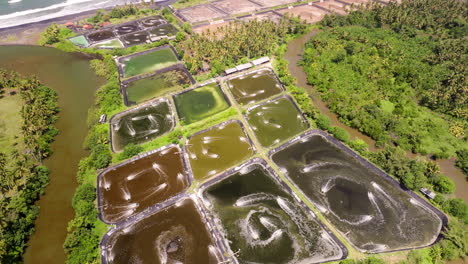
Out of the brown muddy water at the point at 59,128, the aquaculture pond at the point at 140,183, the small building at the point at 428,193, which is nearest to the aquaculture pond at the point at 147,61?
the brown muddy water at the point at 59,128

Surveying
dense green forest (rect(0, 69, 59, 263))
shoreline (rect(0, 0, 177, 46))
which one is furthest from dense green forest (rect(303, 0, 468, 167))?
shoreline (rect(0, 0, 177, 46))

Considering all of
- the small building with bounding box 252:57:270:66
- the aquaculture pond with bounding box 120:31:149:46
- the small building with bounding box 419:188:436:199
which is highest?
the aquaculture pond with bounding box 120:31:149:46

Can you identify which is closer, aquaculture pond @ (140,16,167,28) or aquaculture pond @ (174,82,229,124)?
aquaculture pond @ (174,82,229,124)

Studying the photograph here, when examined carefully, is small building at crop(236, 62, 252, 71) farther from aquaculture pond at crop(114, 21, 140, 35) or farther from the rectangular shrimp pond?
aquaculture pond at crop(114, 21, 140, 35)

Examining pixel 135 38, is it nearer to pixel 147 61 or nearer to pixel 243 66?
pixel 147 61

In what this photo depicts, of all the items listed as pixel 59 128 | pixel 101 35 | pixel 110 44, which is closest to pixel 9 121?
pixel 59 128

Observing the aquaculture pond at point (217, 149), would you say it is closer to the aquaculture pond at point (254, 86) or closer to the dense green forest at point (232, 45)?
the aquaculture pond at point (254, 86)

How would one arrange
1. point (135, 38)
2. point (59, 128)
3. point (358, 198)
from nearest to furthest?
point (358, 198) → point (59, 128) → point (135, 38)
